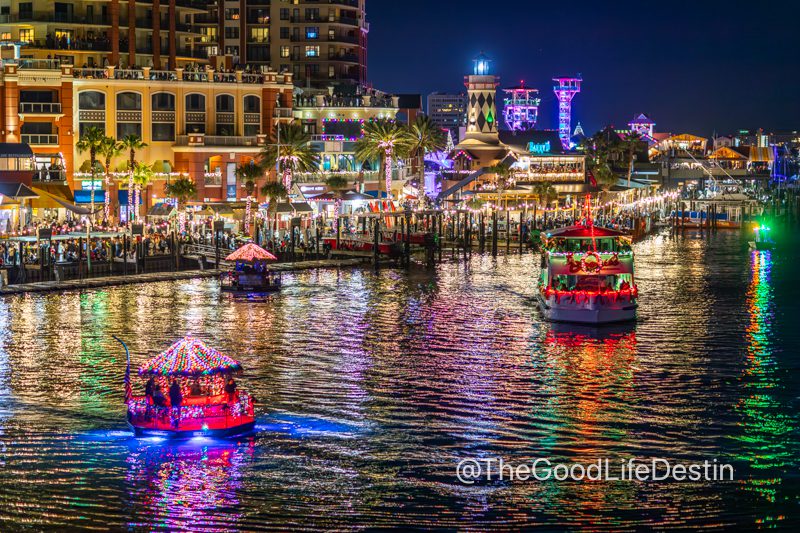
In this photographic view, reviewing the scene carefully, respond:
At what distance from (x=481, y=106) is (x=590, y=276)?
107899 millimetres

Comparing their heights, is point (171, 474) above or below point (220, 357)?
below

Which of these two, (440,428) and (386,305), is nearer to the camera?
(440,428)

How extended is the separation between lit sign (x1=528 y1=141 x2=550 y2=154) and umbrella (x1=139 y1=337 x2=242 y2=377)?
427 ft

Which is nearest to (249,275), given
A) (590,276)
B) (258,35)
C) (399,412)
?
(590,276)

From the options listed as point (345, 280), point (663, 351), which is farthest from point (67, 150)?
point (663, 351)

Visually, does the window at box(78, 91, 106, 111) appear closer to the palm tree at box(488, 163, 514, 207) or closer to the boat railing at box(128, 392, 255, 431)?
the palm tree at box(488, 163, 514, 207)

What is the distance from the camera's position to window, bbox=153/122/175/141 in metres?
104

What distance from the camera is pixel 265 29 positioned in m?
146

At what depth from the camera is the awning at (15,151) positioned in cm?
8812

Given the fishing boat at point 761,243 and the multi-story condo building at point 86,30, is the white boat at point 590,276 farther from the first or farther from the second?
the fishing boat at point 761,243

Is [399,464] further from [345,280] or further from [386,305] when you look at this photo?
[345,280]

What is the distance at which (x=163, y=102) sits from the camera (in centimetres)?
10419

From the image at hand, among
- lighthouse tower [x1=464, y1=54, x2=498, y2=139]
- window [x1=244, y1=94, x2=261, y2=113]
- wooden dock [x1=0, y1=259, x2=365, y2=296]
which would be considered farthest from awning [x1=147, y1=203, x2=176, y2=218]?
lighthouse tower [x1=464, y1=54, x2=498, y2=139]

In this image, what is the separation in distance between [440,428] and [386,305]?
31.9 m
